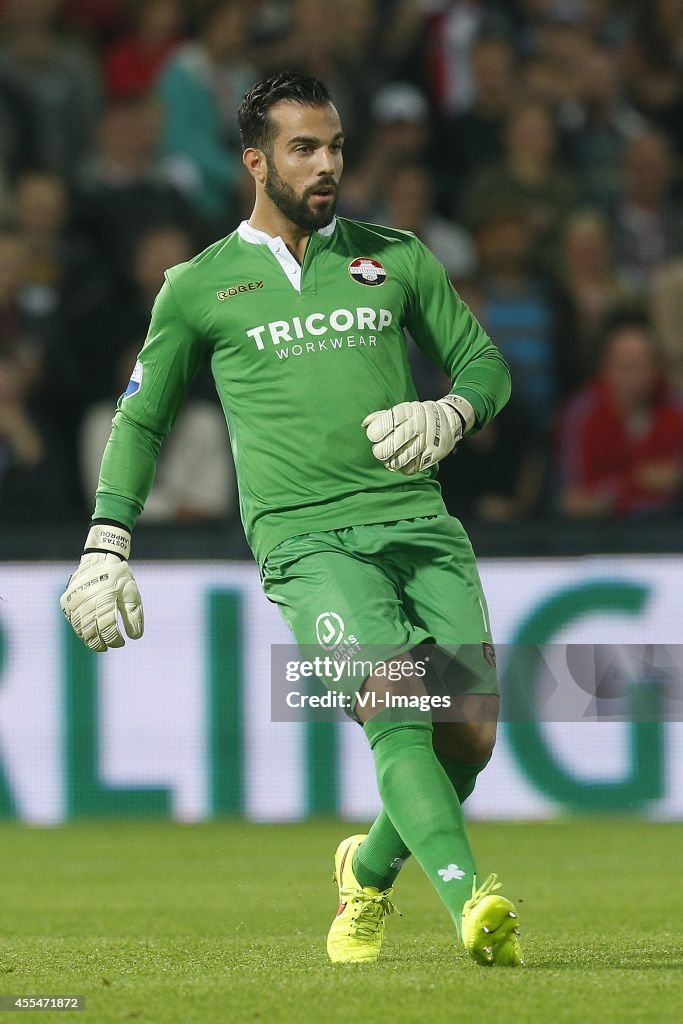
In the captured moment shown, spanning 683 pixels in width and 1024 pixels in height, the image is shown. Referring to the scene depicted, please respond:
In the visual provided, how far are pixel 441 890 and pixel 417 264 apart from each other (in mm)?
1739

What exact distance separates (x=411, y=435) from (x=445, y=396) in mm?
318

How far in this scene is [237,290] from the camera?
5.07 m

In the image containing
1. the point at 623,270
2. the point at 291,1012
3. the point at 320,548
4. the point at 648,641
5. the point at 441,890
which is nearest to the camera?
the point at 291,1012

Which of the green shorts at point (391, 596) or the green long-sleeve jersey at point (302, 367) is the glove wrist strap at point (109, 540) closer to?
the green long-sleeve jersey at point (302, 367)

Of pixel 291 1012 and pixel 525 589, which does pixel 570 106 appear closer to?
pixel 525 589

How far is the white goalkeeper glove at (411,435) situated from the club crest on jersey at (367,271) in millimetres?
435

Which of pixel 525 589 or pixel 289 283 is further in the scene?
pixel 525 589

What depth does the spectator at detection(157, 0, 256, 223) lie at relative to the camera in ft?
38.2

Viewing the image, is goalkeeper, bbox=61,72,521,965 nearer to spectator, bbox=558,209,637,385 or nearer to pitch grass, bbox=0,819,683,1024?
pitch grass, bbox=0,819,683,1024

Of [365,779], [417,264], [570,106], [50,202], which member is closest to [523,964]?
[417,264]

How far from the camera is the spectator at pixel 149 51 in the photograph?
1208 cm

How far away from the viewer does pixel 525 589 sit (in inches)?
366

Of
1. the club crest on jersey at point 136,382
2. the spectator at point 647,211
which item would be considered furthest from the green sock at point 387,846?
the spectator at point 647,211

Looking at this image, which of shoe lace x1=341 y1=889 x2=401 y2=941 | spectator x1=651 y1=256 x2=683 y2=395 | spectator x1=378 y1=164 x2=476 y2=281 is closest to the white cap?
spectator x1=378 y1=164 x2=476 y2=281
